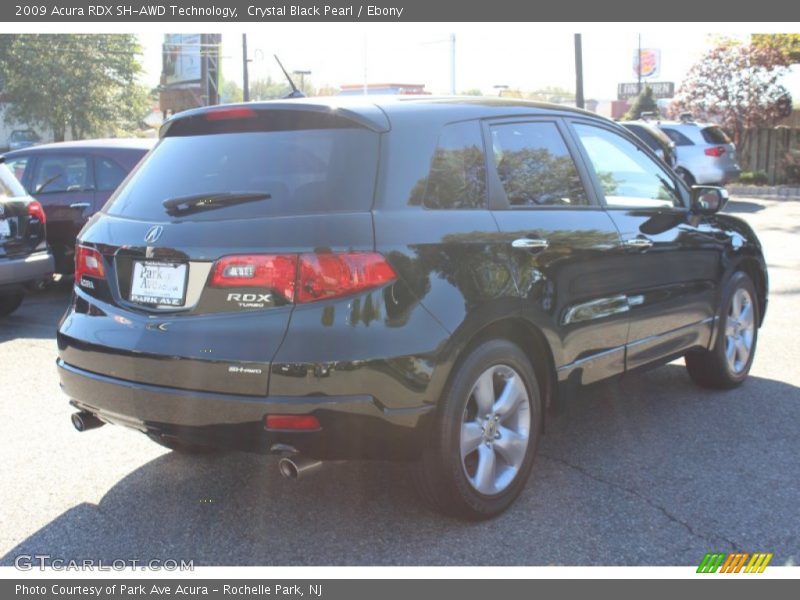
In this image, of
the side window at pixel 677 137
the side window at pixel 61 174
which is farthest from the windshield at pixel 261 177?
the side window at pixel 677 137

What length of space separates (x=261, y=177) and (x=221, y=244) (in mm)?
376

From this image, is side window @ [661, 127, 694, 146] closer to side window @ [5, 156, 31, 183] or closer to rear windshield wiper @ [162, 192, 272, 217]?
side window @ [5, 156, 31, 183]

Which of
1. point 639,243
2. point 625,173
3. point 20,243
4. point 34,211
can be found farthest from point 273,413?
point 34,211

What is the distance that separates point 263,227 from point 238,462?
5.36 ft

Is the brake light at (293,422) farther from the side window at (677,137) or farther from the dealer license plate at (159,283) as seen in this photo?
the side window at (677,137)

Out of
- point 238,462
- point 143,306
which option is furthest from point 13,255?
point 143,306

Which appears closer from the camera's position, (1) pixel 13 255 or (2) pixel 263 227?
(2) pixel 263 227

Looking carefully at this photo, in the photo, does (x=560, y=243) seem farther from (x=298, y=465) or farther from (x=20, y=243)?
(x=20, y=243)

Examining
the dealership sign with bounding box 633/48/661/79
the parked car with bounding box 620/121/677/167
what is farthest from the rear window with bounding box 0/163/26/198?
the dealership sign with bounding box 633/48/661/79

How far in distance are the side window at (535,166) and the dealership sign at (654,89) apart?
5277cm

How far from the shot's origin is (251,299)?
3.32 meters

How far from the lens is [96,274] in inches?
151

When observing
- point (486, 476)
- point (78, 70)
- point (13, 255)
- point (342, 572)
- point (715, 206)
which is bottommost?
point (342, 572)

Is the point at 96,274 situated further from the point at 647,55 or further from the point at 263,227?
the point at 647,55
